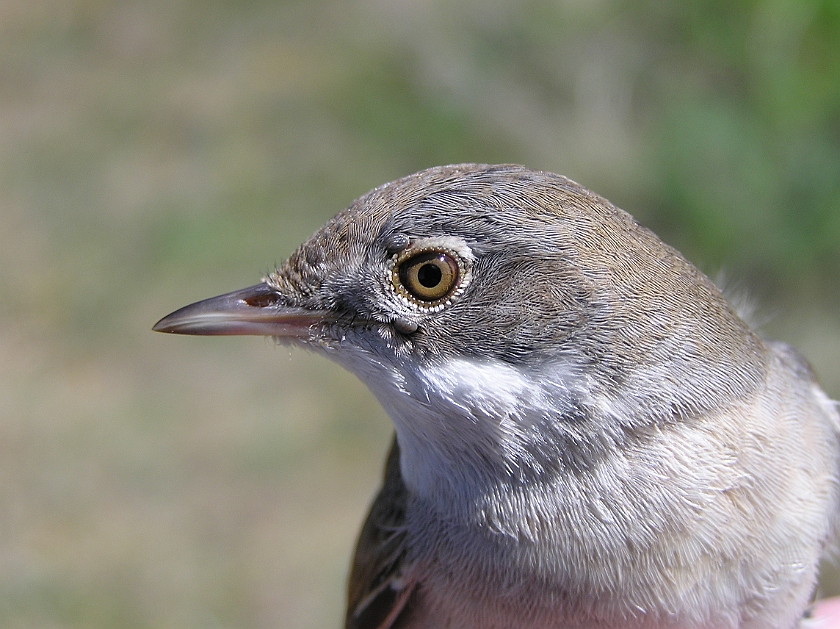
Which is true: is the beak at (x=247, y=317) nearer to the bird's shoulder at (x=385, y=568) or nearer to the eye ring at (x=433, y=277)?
the eye ring at (x=433, y=277)

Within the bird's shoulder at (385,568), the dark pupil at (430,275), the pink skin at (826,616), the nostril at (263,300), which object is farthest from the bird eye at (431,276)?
the pink skin at (826,616)

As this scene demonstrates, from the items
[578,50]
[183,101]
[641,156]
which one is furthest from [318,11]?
[641,156]

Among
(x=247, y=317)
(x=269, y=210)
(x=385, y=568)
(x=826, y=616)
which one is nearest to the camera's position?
(x=247, y=317)

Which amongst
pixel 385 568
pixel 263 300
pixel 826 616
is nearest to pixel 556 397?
pixel 263 300

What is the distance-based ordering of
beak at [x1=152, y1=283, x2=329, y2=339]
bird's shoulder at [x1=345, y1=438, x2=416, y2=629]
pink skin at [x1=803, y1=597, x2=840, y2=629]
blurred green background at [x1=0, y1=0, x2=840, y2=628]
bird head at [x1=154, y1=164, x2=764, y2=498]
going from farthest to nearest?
1. blurred green background at [x1=0, y1=0, x2=840, y2=628]
2. pink skin at [x1=803, y1=597, x2=840, y2=629]
3. bird's shoulder at [x1=345, y1=438, x2=416, y2=629]
4. beak at [x1=152, y1=283, x2=329, y2=339]
5. bird head at [x1=154, y1=164, x2=764, y2=498]

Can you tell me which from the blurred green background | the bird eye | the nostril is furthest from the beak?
the blurred green background

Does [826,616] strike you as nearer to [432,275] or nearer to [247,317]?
[432,275]

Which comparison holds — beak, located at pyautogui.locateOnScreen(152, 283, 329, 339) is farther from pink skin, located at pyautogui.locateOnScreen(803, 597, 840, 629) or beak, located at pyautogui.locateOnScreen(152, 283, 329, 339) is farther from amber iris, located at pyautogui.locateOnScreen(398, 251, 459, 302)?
pink skin, located at pyautogui.locateOnScreen(803, 597, 840, 629)
